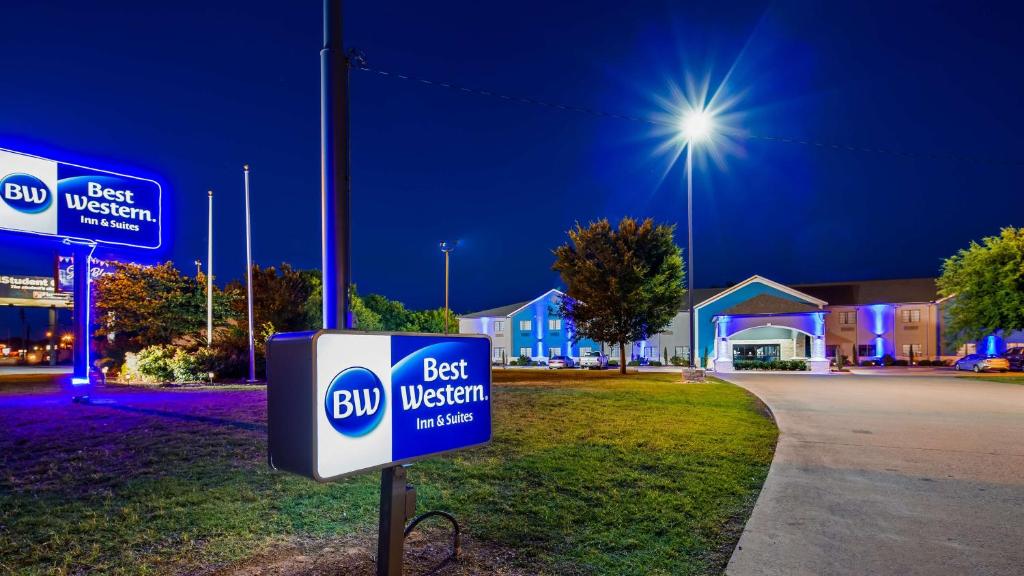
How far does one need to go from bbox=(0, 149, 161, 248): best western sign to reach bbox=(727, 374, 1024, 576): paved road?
16984mm

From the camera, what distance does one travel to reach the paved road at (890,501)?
4328 millimetres

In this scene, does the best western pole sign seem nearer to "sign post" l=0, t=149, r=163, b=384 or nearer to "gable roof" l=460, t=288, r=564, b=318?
"sign post" l=0, t=149, r=163, b=384

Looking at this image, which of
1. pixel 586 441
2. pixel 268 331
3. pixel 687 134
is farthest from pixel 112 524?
pixel 268 331

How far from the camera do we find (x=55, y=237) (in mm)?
14289

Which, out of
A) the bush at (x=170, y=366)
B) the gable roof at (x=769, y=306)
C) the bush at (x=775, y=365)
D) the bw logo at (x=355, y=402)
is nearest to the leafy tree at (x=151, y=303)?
the bush at (x=170, y=366)

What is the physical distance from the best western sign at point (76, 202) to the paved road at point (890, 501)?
55.7 ft

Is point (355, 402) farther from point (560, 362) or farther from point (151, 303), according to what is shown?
point (560, 362)

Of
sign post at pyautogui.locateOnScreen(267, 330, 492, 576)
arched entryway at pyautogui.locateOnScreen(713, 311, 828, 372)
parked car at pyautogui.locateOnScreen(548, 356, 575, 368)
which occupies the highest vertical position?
sign post at pyautogui.locateOnScreen(267, 330, 492, 576)

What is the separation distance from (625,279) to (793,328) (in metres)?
18.1

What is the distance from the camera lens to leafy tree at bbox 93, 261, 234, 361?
2919cm

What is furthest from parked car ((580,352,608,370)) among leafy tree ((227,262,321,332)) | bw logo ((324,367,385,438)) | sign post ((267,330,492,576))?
bw logo ((324,367,385,438))

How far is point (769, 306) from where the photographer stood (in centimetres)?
4547

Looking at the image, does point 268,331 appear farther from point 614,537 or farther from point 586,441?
point 614,537

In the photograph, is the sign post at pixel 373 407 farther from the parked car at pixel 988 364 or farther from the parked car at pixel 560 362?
the parked car at pixel 560 362
